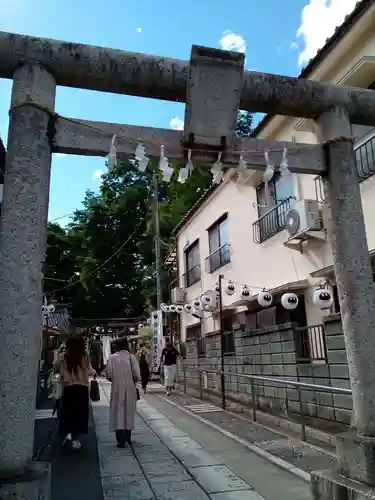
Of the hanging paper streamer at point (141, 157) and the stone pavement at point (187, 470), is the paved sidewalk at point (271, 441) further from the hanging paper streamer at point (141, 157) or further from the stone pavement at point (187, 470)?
the hanging paper streamer at point (141, 157)

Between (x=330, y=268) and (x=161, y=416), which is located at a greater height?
(x=330, y=268)

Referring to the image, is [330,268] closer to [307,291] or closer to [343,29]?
[307,291]

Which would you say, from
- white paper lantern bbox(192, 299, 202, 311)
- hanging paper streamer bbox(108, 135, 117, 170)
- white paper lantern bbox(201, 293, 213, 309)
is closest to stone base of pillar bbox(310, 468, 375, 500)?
hanging paper streamer bbox(108, 135, 117, 170)

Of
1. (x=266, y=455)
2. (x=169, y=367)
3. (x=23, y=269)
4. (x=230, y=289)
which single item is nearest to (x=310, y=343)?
(x=266, y=455)

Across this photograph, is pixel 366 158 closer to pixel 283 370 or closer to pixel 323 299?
pixel 323 299

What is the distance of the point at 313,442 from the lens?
782 centimetres

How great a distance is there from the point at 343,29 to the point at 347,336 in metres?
6.49

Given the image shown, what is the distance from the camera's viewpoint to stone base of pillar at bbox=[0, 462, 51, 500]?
3478 mm

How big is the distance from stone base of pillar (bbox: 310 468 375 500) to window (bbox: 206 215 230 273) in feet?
36.1

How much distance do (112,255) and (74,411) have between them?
28.0 m

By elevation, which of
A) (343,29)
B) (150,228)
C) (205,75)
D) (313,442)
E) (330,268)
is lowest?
(313,442)

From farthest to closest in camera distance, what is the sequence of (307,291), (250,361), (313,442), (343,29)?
1. (250,361)
2. (307,291)
3. (343,29)
4. (313,442)

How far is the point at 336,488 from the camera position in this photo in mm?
4398

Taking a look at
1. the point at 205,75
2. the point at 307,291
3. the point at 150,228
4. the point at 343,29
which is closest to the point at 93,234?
the point at 150,228
